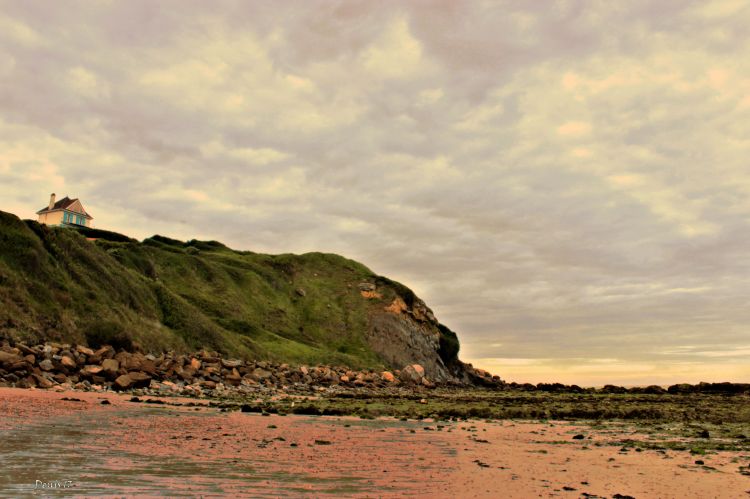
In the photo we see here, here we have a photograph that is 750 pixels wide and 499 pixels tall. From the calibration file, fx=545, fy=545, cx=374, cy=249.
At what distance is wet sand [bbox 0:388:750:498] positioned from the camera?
316 inches

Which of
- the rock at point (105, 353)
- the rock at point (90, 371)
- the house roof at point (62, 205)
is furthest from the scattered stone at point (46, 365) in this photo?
the house roof at point (62, 205)

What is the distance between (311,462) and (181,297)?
61.9 meters

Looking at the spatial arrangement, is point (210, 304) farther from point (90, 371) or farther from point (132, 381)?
point (90, 371)

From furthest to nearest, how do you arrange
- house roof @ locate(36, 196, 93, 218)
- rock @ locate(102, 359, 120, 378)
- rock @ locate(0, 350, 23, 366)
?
house roof @ locate(36, 196, 93, 218)
rock @ locate(102, 359, 120, 378)
rock @ locate(0, 350, 23, 366)

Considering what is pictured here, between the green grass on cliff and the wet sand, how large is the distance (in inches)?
938

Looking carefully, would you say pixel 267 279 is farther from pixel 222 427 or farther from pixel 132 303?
pixel 222 427

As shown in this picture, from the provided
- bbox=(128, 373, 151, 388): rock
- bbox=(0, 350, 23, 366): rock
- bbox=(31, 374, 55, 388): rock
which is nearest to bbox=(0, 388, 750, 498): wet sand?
bbox=(31, 374, 55, 388): rock

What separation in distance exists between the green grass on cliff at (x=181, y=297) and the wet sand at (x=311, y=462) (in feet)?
78.1

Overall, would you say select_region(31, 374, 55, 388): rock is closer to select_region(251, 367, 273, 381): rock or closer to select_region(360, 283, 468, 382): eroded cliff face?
select_region(251, 367, 273, 381): rock

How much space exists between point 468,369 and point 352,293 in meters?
31.2

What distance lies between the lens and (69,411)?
706 inches

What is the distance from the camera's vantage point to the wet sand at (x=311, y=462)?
26.3ft

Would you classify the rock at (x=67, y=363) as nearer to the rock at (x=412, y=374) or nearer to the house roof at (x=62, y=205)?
the rock at (x=412, y=374)

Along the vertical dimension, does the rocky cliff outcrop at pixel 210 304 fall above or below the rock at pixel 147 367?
above
